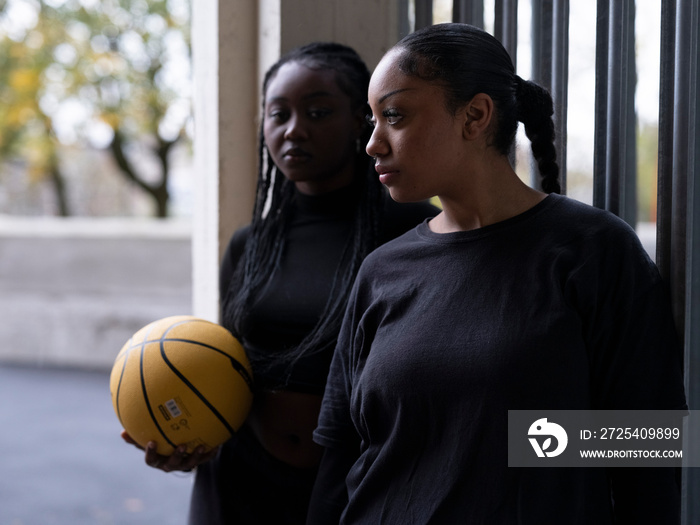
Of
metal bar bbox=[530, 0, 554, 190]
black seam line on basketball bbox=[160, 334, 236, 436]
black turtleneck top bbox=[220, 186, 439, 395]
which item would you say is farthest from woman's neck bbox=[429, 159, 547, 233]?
black seam line on basketball bbox=[160, 334, 236, 436]

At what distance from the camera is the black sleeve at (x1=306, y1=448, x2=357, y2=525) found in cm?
193

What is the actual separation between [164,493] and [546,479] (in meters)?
4.11

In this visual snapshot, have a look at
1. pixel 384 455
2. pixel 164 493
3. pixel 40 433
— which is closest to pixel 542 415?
pixel 384 455

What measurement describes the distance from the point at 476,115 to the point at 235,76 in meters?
1.72

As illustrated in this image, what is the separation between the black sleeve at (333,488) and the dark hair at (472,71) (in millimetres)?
888

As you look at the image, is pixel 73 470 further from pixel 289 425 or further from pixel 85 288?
pixel 85 288

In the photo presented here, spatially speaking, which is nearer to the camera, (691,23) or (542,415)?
(542,415)

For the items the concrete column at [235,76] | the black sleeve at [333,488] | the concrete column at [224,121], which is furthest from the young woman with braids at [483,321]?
the concrete column at [224,121]

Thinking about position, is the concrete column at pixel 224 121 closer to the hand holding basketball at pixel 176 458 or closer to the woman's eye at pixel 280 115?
the woman's eye at pixel 280 115

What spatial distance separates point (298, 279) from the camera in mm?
2391

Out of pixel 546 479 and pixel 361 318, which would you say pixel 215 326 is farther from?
pixel 546 479

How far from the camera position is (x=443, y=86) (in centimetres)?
163

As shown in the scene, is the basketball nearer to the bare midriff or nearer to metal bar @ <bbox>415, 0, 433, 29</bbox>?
the bare midriff

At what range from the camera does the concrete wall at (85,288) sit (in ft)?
27.5
